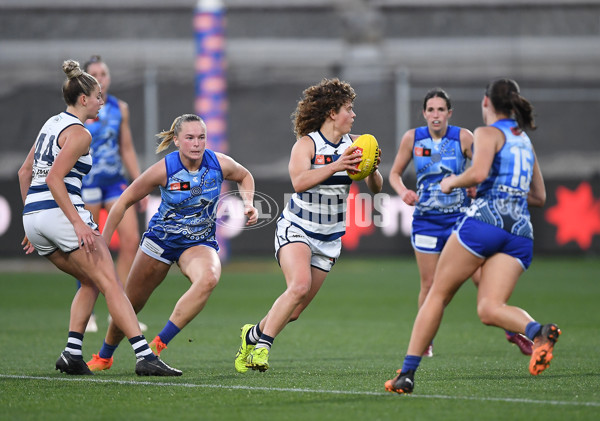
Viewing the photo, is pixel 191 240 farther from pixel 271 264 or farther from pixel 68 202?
pixel 271 264

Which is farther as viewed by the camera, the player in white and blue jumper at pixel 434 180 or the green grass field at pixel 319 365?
the player in white and blue jumper at pixel 434 180

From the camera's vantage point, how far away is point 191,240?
6.94 meters

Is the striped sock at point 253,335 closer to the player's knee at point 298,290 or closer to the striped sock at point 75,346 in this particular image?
the player's knee at point 298,290

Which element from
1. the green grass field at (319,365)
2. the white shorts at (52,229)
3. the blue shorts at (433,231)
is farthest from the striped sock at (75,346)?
the blue shorts at (433,231)

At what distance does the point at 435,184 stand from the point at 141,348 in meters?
2.68

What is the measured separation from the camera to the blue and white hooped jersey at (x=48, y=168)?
652 centimetres

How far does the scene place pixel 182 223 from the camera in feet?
22.7

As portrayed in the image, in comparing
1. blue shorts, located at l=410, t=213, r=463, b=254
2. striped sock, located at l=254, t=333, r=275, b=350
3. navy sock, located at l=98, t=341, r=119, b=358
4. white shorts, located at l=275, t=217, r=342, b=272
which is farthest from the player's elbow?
navy sock, located at l=98, t=341, r=119, b=358

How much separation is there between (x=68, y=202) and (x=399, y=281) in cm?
950

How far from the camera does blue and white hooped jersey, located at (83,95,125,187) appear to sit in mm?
9367

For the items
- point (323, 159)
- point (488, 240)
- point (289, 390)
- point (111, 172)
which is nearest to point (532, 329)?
point (488, 240)

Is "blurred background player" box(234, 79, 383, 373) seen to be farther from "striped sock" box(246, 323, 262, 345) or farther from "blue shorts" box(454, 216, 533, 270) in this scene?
"blue shorts" box(454, 216, 533, 270)

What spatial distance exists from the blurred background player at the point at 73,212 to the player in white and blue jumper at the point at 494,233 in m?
1.83

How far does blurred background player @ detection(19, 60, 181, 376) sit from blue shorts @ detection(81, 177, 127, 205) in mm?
2626
